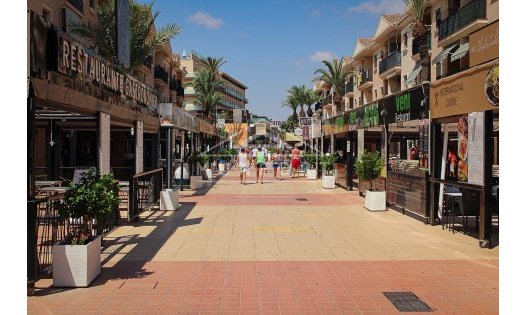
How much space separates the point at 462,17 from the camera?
2891 cm

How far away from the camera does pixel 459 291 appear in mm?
6113

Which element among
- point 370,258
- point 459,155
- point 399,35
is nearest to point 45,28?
point 370,258

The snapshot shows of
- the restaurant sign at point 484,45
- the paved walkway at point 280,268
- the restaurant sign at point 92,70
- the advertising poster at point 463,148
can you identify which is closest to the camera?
the paved walkway at point 280,268

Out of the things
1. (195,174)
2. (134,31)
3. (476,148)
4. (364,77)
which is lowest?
(195,174)

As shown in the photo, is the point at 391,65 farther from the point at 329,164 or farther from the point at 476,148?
the point at 476,148

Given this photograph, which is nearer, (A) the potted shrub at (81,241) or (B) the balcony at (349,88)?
(A) the potted shrub at (81,241)

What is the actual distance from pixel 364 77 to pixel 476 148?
137 feet

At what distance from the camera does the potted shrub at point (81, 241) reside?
6.26 meters

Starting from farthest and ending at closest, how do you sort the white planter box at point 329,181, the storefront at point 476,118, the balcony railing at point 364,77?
the balcony railing at point 364,77
the white planter box at point 329,181
the storefront at point 476,118

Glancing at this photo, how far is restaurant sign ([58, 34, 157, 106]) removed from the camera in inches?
262

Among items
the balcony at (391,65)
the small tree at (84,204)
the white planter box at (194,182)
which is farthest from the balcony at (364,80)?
the small tree at (84,204)

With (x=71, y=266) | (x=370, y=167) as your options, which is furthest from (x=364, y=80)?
(x=71, y=266)

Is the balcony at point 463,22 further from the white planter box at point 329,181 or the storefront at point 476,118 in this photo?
the storefront at point 476,118

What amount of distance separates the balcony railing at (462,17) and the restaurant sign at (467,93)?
759 inches
